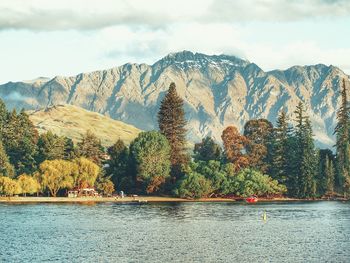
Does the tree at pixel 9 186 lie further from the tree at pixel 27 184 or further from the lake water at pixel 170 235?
the lake water at pixel 170 235

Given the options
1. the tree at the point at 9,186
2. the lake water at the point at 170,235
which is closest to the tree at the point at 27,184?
the tree at the point at 9,186

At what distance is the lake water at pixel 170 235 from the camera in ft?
281

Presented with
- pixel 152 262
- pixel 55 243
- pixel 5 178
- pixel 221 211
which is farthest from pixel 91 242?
pixel 5 178

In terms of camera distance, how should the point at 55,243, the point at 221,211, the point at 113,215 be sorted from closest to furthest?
the point at 55,243
the point at 113,215
the point at 221,211

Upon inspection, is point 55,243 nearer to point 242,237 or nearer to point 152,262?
point 152,262

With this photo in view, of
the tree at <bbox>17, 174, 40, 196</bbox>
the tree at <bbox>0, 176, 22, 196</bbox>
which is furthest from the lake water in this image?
→ the tree at <bbox>17, 174, 40, 196</bbox>

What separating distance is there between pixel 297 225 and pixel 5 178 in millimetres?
98562

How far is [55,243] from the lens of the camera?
9769 centimetres

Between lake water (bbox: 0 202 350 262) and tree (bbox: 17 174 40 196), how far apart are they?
85.8 feet

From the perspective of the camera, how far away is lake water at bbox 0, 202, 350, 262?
8562 centimetres

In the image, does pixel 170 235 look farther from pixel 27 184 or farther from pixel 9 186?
pixel 27 184

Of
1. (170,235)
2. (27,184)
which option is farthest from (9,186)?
(170,235)

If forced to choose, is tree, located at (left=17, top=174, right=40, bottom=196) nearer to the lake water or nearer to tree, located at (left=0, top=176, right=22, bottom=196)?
tree, located at (left=0, top=176, right=22, bottom=196)

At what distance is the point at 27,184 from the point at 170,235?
94599 mm
